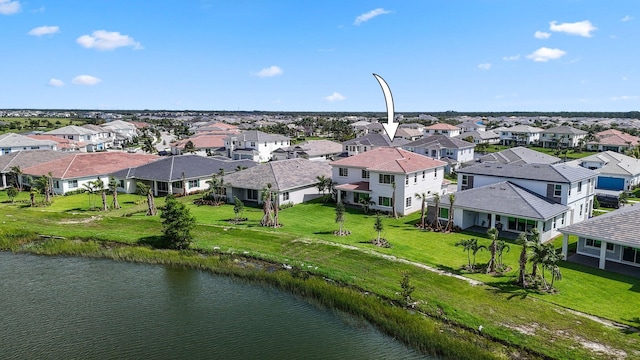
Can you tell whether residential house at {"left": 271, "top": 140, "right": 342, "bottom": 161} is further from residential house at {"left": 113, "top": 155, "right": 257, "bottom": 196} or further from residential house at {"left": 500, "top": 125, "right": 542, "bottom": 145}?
residential house at {"left": 500, "top": 125, "right": 542, "bottom": 145}

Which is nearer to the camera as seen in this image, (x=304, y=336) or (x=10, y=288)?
(x=304, y=336)

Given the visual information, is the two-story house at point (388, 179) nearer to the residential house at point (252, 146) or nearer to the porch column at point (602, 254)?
the porch column at point (602, 254)

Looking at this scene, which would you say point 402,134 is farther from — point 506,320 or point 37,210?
point 506,320

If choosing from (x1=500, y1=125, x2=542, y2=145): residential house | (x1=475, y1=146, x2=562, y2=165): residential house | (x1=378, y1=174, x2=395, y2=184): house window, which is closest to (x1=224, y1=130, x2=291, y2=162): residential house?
(x1=475, y1=146, x2=562, y2=165): residential house

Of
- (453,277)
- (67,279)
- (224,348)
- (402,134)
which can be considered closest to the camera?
(224,348)

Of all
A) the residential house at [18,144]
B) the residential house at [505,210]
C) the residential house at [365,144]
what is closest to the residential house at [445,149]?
the residential house at [365,144]

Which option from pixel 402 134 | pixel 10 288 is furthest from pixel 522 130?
pixel 10 288

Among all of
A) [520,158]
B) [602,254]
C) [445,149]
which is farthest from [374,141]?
[602,254]
